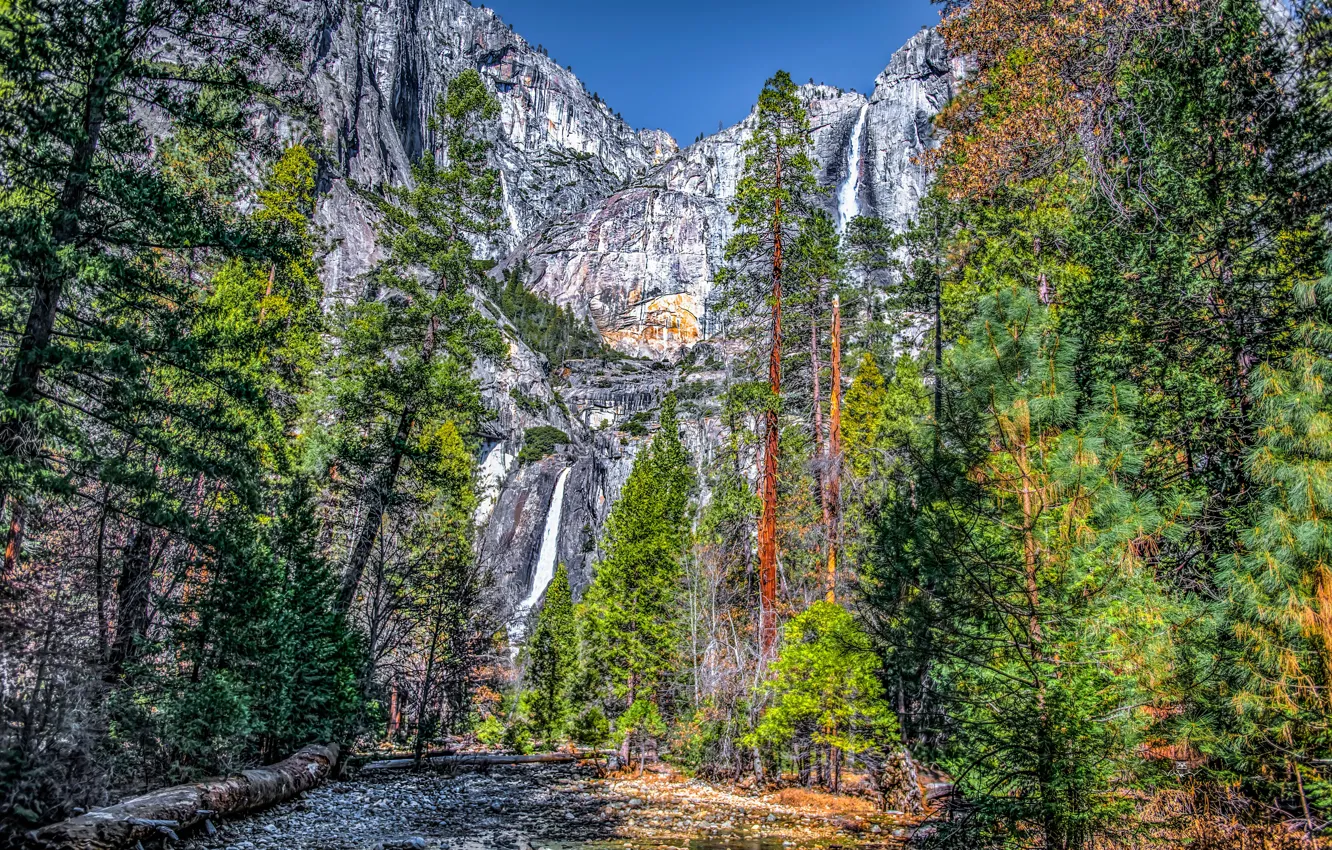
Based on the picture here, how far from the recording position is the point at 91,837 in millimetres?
5648

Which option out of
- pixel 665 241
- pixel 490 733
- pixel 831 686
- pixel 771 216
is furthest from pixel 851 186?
pixel 831 686

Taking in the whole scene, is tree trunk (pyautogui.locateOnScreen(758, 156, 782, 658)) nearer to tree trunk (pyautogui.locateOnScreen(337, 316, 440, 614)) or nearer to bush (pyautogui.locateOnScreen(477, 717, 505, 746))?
tree trunk (pyautogui.locateOnScreen(337, 316, 440, 614))

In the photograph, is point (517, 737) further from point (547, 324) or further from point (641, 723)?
point (547, 324)

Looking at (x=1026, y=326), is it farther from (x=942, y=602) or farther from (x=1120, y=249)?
(x=1120, y=249)

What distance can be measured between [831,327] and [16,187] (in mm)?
15559

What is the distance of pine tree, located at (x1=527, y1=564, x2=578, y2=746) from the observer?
24484mm

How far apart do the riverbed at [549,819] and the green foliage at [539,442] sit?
4344 cm

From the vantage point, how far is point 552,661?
83.7ft

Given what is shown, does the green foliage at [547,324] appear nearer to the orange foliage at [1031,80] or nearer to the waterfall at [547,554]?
the waterfall at [547,554]

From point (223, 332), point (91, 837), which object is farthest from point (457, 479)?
point (91, 837)

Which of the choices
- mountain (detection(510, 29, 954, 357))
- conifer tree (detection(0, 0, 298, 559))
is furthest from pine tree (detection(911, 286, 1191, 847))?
mountain (detection(510, 29, 954, 357))

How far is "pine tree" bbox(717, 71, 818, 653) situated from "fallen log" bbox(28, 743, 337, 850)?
874 centimetres

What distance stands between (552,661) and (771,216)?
17.9 m

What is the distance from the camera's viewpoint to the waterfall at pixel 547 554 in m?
48.7
